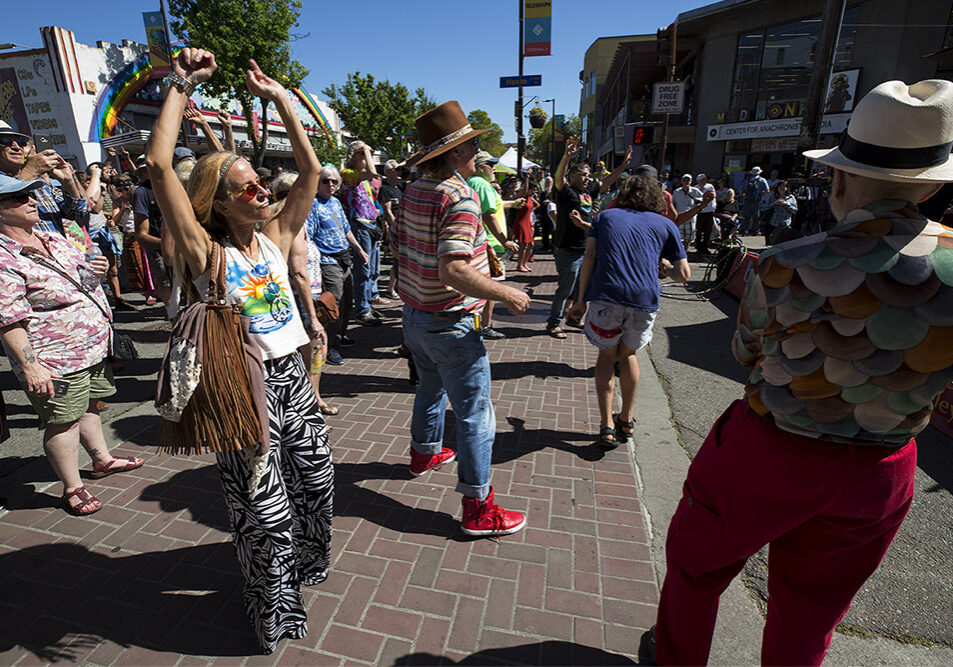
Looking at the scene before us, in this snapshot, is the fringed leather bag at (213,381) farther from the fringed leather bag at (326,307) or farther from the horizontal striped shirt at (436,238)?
the fringed leather bag at (326,307)

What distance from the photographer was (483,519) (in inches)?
109

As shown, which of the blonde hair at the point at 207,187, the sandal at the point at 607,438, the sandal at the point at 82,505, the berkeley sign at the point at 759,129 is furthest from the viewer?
the berkeley sign at the point at 759,129

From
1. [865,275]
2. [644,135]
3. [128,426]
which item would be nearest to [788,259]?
[865,275]

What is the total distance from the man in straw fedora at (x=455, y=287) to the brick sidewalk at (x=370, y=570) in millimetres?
332

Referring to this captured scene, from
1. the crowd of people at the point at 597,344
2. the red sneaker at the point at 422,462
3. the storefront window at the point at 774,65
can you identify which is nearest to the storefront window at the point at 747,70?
the storefront window at the point at 774,65

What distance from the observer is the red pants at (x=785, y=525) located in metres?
1.45

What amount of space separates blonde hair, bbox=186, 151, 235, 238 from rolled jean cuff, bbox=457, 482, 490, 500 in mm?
1783

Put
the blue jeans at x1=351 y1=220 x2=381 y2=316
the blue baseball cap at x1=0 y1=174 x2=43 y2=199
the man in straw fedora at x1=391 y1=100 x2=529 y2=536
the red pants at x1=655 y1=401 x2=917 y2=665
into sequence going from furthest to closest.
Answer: the blue jeans at x1=351 y1=220 x2=381 y2=316
the blue baseball cap at x1=0 y1=174 x2=43 y2=199
the man in straw fedora at x1=391 y1=100 x2=529 y2=536
the red pants at x1=655 y1=401 x2=917 y2=665

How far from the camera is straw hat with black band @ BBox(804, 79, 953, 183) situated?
51.3 inches

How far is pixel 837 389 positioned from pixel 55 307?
12.1 ft

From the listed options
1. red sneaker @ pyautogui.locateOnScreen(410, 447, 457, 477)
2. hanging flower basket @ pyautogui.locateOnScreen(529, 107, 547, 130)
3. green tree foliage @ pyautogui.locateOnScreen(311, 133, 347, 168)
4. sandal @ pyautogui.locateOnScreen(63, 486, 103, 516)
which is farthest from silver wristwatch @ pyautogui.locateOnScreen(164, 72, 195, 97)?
green tree foliage @ pyautogui.locateOnScreen(311, 133, 347, 168)

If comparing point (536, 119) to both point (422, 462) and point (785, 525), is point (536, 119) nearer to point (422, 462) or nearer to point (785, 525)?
point (422, 462)

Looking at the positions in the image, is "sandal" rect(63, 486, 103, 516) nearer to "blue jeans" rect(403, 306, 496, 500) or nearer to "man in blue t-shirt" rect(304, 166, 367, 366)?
"blue jeans" rect(403, 306, 496, 500)

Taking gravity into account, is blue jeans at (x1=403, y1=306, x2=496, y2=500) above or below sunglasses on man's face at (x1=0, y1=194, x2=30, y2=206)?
below
